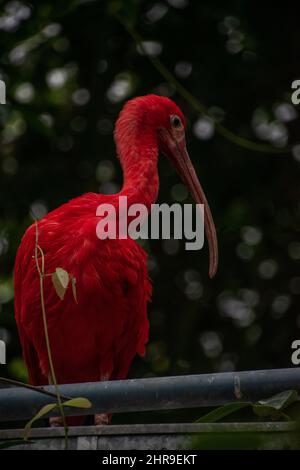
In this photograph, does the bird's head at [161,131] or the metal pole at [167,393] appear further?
the bird's head at [161,131]

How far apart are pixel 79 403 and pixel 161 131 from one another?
2093 mm

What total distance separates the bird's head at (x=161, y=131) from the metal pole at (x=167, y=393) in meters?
1.71

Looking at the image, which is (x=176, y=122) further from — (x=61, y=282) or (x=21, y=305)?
(x=61, y=282)

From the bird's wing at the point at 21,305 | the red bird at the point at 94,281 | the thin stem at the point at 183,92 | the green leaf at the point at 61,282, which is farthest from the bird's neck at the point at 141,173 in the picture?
the green leaf at the point at 61,282

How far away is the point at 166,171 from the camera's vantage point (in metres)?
5.11

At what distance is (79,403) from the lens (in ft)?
5.13

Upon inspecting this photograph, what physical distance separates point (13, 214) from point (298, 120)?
1455 millimetres

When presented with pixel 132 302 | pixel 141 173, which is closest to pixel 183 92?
pixel 141 173

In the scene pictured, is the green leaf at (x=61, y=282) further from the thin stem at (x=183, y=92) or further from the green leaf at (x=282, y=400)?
the thin stem at (x=183, y=92)

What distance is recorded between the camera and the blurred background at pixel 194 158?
4.92 m

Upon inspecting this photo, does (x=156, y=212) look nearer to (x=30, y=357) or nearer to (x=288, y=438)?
(x=30, y=357)

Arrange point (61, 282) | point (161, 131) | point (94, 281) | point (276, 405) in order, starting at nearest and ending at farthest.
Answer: point (276, 405)
point (61, 282)
point (94, 281)
point (161, 131)

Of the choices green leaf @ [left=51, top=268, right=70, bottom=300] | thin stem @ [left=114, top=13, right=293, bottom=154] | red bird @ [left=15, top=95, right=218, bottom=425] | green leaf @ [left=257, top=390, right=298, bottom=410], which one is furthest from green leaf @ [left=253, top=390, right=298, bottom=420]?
thin stem @ [left=114, top=13, right=293, bottom=154]

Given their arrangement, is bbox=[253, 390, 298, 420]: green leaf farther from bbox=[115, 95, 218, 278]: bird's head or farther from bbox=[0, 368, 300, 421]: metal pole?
bbox=[115, 95, 218, 278]: bird's head
